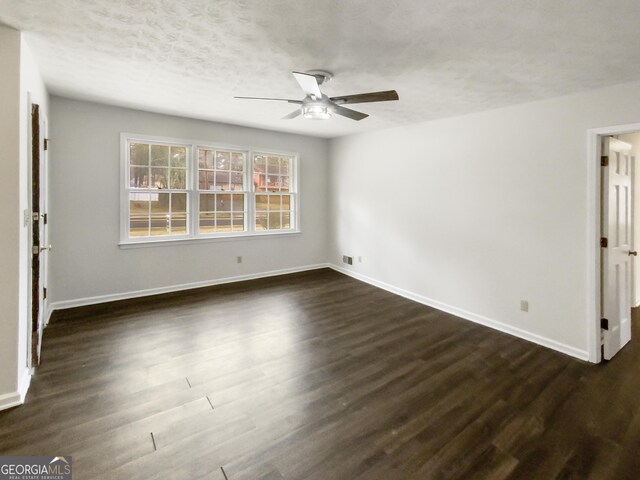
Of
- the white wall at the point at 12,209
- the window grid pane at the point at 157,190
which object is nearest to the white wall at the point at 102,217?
the window grid pane at the point at 157,190

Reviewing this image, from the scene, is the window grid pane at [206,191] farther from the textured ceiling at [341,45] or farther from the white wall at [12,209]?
the white wall at [12,209]

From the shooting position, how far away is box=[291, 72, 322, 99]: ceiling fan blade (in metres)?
2.22

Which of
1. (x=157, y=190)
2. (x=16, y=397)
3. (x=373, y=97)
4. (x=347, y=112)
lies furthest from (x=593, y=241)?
(x=157, y=190)

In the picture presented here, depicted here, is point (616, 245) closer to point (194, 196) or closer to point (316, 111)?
point (316, 111)

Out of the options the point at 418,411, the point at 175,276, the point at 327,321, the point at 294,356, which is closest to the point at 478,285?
the point at 327,321

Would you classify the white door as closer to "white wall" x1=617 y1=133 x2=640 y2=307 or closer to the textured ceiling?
"white wall" x1=617 y1=133 x2=640 y2=307

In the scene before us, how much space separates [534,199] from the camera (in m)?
3.21

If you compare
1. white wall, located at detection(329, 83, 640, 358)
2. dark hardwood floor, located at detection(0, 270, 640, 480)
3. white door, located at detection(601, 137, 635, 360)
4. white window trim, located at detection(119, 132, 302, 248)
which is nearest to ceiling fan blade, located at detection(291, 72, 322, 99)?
white wall, located at detection(329, 83, 640, 358)

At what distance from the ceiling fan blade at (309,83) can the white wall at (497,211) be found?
2.22 m

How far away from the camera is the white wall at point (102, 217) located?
384 cm

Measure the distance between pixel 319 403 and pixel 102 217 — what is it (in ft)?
12.4

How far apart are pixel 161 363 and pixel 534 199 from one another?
4011mm

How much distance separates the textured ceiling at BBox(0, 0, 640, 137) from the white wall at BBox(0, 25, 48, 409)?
0.29 meters

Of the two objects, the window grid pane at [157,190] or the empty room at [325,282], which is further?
the window grid pane at [157,190]
